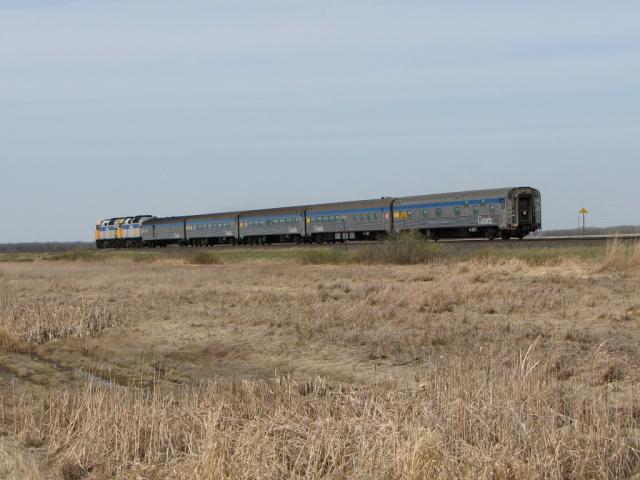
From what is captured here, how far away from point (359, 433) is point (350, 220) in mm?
45300

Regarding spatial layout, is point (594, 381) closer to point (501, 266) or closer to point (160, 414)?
point (160, 414)

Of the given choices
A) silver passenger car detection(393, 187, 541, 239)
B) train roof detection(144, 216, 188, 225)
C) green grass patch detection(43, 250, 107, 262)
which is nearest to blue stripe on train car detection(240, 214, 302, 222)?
train roof detection(144, 216, 188, 225)

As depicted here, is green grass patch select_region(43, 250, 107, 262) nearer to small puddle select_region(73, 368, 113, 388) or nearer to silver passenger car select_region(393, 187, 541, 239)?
silver passenger car select_region(393, 187, 541, 239)

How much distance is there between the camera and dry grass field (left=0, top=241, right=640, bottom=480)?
6.68 meters

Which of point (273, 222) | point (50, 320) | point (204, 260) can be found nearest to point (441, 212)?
point (204, 260)

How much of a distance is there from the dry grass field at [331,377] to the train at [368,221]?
15633 millimetres

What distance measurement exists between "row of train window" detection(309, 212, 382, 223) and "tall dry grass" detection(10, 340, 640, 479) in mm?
41179

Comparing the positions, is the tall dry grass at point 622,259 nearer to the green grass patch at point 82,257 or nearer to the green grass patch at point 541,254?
the green grass patch at point 541,254

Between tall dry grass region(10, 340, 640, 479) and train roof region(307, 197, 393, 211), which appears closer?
tall dry grass region(10, 340, 640, 479)

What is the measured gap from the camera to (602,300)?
18.2 metres

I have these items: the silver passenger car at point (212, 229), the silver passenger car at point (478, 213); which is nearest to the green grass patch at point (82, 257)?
the silver passenger car at point (212, 229)

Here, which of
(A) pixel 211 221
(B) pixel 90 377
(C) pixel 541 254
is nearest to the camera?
(B) pixel 90 377

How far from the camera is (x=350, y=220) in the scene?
2060 inches

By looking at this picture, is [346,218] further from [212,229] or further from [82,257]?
[82,257]
